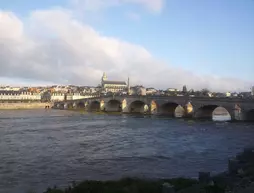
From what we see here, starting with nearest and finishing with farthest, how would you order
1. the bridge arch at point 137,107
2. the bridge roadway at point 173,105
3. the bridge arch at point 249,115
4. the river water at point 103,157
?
the river water at point 103,157, the bridge arch at point 249,115, the bridge roadway at point 173,105, the bridge arch at point 137,107

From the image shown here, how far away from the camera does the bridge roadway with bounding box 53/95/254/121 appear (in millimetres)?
55344

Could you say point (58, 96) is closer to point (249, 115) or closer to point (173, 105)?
point (173, 105)

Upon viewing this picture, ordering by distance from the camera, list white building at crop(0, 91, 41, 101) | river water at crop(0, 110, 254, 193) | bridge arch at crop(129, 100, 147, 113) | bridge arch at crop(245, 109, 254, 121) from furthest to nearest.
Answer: white building at crop(0, 91, 41, 101) → bridge arch at crop(129, 100, 147, 113) → bridge arch at crop(245, 109, 254, 121) → river water at crop(0, 110, 254, 193)

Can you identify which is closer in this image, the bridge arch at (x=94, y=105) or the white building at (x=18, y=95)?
the bridge arch at (x=94, y=105)

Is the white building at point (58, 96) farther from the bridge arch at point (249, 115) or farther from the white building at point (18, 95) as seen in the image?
the bridge arch at point (249, 115)

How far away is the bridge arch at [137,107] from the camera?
8674 centimetres

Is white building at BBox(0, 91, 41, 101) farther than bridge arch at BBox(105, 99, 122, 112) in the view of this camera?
Yes

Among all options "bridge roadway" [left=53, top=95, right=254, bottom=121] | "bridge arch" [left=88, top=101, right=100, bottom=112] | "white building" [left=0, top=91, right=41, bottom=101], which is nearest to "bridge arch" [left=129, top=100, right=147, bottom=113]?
"bridge roadway" [left=53, top=95, right=254, bottom=121]

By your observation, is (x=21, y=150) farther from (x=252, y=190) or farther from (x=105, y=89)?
(x=105, y=89)

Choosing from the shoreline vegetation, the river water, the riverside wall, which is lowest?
the river water

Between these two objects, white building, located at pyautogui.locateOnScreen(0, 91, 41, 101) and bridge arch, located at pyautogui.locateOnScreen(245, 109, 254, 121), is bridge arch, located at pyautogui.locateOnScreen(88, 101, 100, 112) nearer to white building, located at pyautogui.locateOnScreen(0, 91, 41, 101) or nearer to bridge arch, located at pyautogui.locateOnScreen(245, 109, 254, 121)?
white building, located at pyautogui.locateOnScreen(0, 91, 41, 101)

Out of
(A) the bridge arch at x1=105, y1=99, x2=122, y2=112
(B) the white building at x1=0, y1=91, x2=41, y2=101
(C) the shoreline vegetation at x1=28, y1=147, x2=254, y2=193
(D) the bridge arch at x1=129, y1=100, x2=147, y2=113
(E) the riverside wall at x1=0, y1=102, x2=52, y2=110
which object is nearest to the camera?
(C) the shoreline vegetation at x1=28, y1=147, x2=254, y2=193

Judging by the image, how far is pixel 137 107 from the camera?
9038cm

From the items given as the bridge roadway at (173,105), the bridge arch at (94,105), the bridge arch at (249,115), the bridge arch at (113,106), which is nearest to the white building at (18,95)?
the bridge roadway at (173,105)
